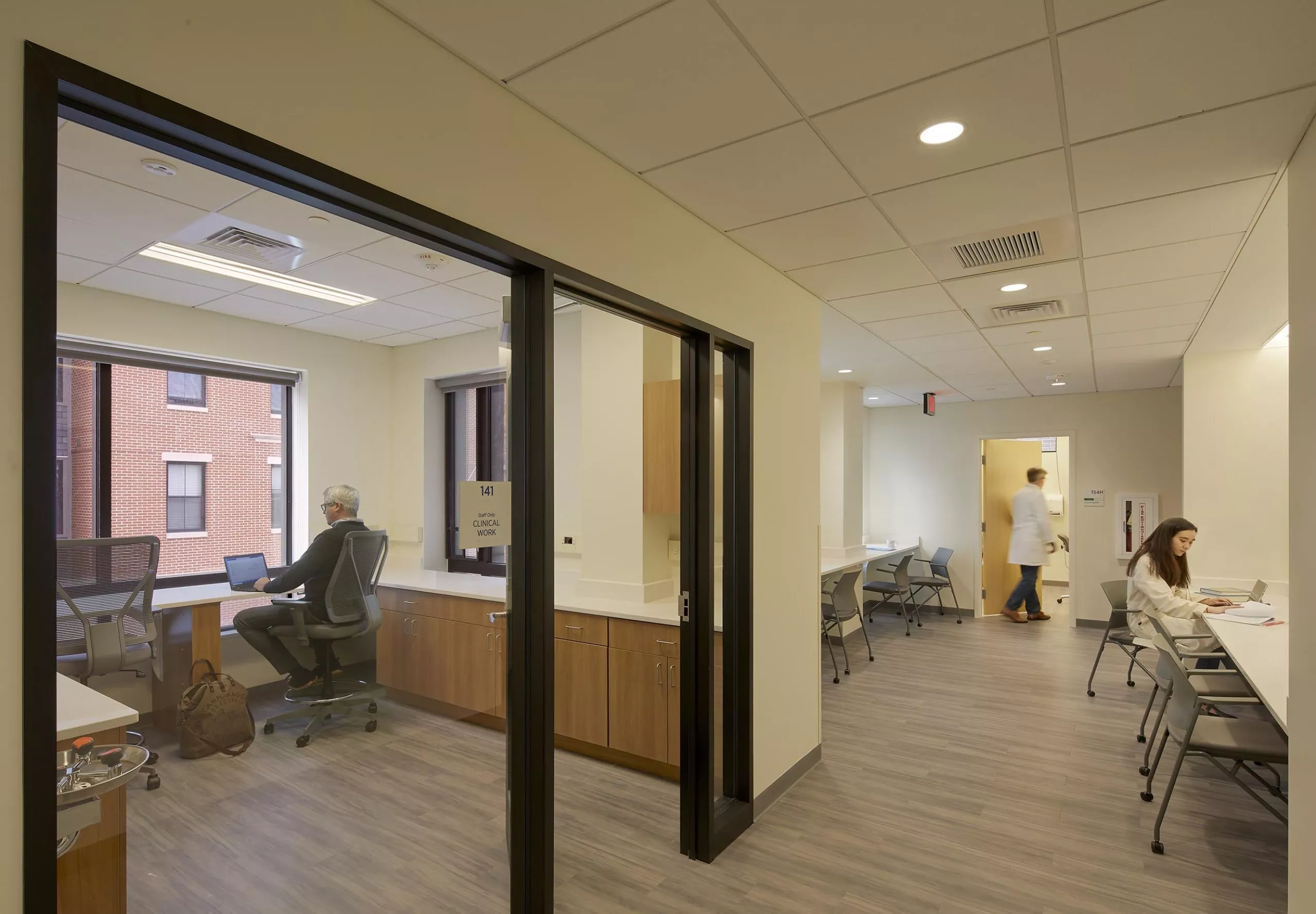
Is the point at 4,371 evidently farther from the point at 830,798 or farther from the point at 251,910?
the point at 830,798

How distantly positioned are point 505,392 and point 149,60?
1138 mm

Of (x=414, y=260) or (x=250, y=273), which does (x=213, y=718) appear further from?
(x=414, y=260)

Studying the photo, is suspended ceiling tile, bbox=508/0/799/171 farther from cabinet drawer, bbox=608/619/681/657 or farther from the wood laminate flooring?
cabinet drawer, bbox=608/619/681/657

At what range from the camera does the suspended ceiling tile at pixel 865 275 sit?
11.2 ft

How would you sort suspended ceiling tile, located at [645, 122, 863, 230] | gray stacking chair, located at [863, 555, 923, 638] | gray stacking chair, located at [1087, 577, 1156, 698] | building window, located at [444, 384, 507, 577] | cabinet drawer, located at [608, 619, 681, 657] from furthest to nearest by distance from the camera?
gray stacking chair, located at [863, 555, 923, 638], gray stacking chair, located at [1087, 577, 1156, 698], cabinet drawer, located at [608, 619, 681, 657], suspended ceiling tile, located at [645, 122, 863, 230], building window, located at [444, 384, 507, 577]

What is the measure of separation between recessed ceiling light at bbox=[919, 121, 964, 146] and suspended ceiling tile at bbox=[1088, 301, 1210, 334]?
2815mm

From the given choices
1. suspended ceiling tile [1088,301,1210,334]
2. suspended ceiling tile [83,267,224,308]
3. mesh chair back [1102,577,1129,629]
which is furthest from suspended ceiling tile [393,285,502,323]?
mesh chair back [1102,577,1129,629]

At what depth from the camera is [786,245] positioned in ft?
10.5

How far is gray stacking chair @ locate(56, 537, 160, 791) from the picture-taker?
3.86ft

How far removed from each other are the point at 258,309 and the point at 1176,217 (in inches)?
129

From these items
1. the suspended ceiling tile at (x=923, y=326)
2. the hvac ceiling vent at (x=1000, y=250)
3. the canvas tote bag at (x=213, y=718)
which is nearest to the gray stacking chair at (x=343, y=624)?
the canvas tote bag at (x=213, y=718)

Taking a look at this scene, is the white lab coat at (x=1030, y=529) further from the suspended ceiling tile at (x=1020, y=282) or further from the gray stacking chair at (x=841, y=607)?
the suspended ceiling tile at (x=1020, y=282)

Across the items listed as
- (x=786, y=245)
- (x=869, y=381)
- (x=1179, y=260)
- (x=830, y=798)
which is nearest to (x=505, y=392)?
(x=786, y=245)

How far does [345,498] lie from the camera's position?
69.7 inches
